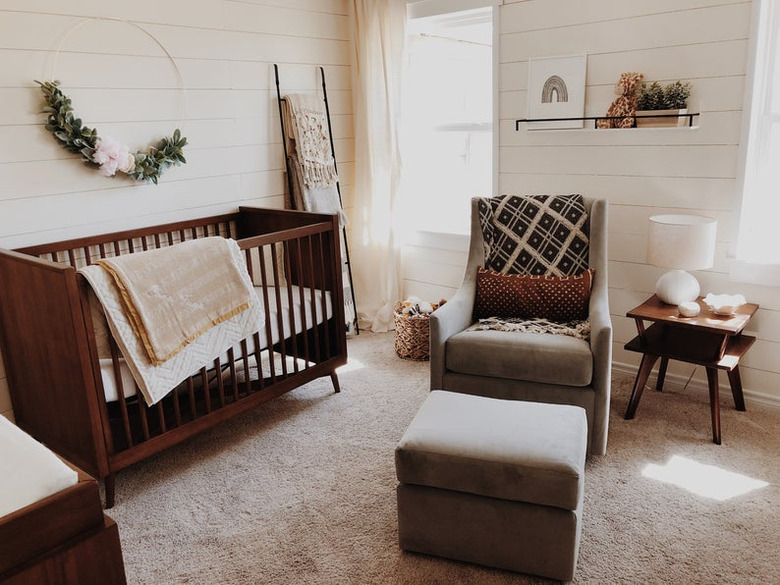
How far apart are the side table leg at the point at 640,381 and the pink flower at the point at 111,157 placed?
8.08ft

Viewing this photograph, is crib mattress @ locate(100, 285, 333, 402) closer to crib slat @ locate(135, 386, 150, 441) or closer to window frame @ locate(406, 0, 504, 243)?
crib slat @ locate(135, 386, 150, 441)

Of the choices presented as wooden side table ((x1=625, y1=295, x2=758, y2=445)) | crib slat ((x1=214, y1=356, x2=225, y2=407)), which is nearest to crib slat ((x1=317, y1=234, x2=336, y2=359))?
crib slat ((x1=214, y1=356, x2=225, y2=407))

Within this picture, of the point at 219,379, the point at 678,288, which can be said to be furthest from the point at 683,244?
the point at 219,379

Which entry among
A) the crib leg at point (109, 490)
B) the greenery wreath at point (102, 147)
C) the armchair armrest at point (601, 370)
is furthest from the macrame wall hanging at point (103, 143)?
the armchair armrest at point (601, 370)

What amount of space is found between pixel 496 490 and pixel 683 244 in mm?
1477

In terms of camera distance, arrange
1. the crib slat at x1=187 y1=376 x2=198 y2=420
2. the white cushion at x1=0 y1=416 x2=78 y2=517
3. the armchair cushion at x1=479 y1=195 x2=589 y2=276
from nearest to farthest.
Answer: the white cushion at x1=0 y1=416 x2=78 y2=517 → the crib slat at x1=187 y1=376 x2=198 y2=420 → the armchair cushion at x1=479 y1=195 x2=589 y2=276

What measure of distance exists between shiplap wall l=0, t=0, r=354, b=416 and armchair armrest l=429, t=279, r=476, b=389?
4.84 ft

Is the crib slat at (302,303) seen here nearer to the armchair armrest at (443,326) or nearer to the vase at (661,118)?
the armchair armrest at (443,326)

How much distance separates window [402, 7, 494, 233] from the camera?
3.80 metres

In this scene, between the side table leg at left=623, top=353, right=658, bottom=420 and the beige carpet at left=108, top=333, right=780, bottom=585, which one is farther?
the side table leg at left=623, top=353, right=658, bottom=420

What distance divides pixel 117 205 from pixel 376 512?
73.1 inches

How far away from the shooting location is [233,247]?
2.66 metres

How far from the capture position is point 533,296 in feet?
9.57

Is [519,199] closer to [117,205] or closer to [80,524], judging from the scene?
[117,205]
